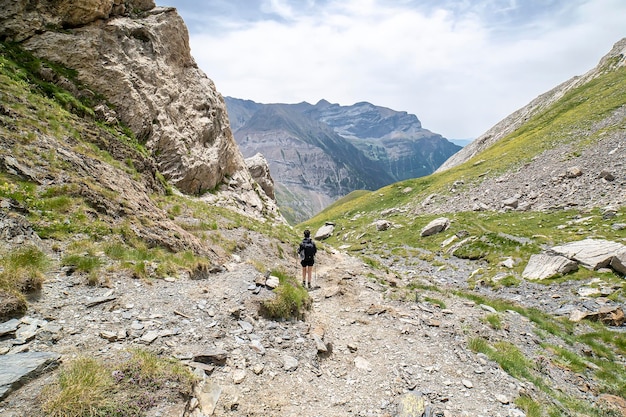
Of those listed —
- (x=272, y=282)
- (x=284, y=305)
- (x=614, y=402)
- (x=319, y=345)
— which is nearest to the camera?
(x=319, y=345)

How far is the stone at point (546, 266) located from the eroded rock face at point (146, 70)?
3556cm

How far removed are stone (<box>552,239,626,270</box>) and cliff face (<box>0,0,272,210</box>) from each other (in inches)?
1492

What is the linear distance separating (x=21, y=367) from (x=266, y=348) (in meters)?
5.69

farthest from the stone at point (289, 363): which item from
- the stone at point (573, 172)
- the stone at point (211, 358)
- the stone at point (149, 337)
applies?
the stone at point (573, 172)

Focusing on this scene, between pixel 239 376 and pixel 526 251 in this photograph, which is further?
pixel 526 251

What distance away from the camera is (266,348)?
31.3 feet

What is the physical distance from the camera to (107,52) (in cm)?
3138

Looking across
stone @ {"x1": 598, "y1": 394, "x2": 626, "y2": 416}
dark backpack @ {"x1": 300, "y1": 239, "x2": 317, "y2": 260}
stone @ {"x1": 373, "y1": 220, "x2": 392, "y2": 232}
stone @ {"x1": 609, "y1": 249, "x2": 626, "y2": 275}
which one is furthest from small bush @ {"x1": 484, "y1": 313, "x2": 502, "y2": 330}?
stone @ {"x1": 373, "y1": 220, "x2": 392, "y2": 232}

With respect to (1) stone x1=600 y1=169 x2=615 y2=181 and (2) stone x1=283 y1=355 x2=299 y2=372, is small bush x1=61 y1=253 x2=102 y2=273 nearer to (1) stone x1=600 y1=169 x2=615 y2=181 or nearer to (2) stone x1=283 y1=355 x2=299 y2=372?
(2) stone x1=283 y1=355 x2=299 y2=372

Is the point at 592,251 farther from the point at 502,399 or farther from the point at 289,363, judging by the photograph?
the point at 289,363

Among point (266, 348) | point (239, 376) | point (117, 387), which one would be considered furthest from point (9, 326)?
point (266, 348)

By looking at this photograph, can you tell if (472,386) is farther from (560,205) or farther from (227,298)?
(560,205)

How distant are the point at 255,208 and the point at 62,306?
1511 inches

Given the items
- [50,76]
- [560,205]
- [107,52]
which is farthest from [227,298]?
[560,205]
